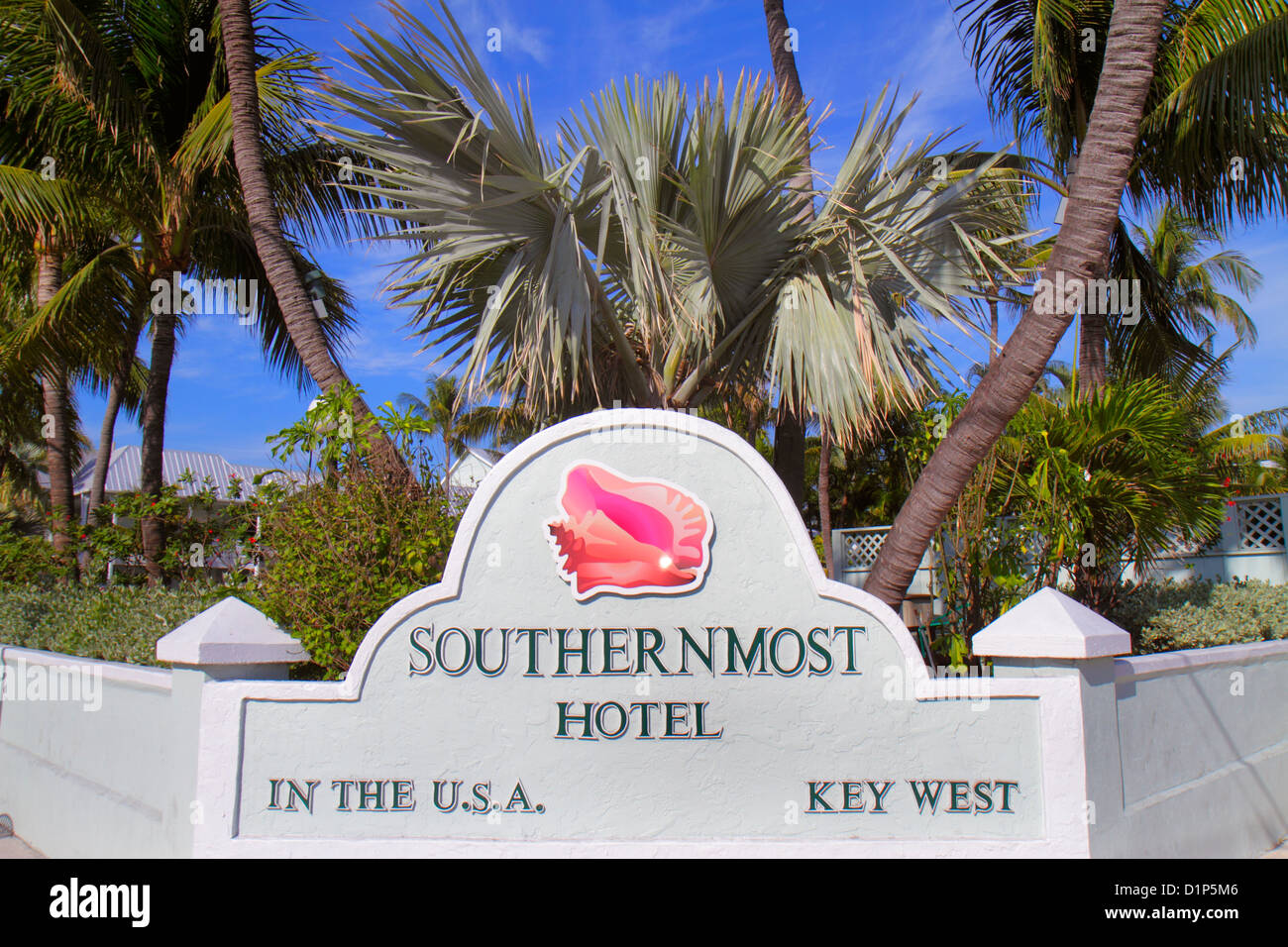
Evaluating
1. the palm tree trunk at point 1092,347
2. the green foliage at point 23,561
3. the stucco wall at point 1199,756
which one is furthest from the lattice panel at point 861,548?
the green foliage at point 23,561

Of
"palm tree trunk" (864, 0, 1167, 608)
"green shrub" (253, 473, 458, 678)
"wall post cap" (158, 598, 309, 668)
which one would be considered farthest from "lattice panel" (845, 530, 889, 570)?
"wall post cap" (158, 598, 309, 668)

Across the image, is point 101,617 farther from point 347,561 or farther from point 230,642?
point 230,642

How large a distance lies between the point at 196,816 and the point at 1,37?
9.23 metres

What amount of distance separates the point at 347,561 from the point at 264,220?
3236mm

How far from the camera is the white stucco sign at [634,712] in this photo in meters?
4.33

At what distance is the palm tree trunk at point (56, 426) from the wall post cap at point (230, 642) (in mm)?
7147

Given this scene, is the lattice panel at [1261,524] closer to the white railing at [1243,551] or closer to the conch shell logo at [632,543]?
the white railing at [1243,551]

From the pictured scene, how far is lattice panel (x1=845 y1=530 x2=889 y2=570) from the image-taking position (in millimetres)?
14234

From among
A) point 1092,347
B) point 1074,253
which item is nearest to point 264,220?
point 1074,253

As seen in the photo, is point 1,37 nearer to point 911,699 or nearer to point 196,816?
point 196,816

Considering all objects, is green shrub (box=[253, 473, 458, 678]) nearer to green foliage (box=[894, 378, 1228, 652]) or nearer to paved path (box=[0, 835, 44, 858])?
paved path (box=[0, 835, 44, 858])

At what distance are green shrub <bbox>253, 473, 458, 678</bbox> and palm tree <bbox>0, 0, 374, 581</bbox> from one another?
14.1ft
